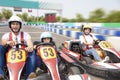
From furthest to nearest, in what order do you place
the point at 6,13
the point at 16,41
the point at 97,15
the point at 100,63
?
the point at 6,13, the point at 97,15, the point at 100,63, the point at 16,41

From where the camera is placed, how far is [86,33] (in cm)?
683

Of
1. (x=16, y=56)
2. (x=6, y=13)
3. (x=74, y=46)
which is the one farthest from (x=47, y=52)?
(x=6, y=13)

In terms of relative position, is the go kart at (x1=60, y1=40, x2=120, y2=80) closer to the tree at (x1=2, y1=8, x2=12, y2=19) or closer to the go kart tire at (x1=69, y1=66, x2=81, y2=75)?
the go kart tire at (x1=69, y1=66, x2=81, y2=75)

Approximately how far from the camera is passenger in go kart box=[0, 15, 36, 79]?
13.3 ft

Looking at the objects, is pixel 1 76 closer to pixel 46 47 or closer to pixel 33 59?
pixel 33 59

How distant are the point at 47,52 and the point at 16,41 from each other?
2.21ft

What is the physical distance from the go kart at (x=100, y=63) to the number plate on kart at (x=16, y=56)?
1821 millimetres

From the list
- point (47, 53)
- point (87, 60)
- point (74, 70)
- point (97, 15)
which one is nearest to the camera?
point (47, 53)

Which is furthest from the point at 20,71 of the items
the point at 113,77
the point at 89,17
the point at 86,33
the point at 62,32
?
the point at 89,17

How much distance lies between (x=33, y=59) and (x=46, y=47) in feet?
0.99

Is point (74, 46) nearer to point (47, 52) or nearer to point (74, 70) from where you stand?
point (74, 70)

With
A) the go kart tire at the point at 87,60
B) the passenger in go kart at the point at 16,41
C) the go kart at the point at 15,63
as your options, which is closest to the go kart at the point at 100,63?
the go kart tire at the point at 87,60

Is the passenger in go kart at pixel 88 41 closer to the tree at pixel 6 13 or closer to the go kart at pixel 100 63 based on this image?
the go kart at pixel 100 63

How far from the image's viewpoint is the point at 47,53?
13.6 feet
